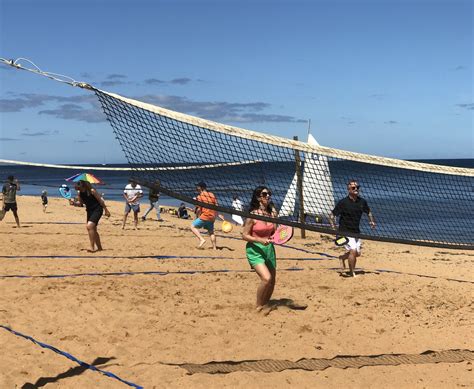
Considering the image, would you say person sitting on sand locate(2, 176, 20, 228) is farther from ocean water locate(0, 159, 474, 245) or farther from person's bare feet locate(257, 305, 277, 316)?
person's bare feet locate(257, 305, 277, 316)

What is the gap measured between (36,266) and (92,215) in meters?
1.67

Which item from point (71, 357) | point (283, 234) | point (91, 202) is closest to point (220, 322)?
point (283, 234)

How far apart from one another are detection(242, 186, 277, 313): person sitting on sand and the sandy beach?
20.4 inches

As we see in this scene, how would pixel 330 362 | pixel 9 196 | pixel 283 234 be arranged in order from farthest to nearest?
1. pixel 9 196
2. pixel 283 234
3. pixel 330 362

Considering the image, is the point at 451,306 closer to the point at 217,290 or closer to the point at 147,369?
the point at 217,290

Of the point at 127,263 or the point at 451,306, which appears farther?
the point at 127,263

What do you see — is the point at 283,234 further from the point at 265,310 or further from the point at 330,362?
the point at 330,362

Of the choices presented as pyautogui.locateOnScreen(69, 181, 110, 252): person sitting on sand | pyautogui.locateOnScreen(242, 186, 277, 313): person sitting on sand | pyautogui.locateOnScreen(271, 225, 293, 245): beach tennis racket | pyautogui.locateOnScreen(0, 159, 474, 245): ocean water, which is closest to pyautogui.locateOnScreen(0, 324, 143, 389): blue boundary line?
pyautogui.locateOnScreen(0, 159, 474, 245): ocean water

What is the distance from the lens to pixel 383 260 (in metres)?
12.6

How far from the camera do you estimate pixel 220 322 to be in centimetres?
670

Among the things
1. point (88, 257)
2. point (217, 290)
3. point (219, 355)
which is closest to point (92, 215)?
point (88, 257)

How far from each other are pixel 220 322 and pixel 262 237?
1106 millimetres

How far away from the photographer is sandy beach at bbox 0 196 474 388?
5160 mm

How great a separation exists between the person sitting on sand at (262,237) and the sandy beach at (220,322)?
1.70 ft
